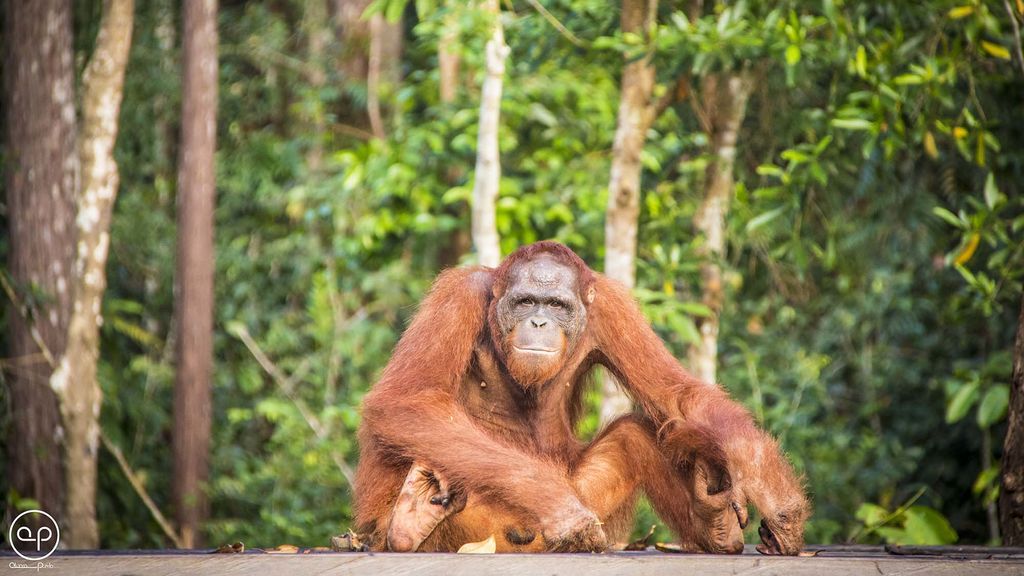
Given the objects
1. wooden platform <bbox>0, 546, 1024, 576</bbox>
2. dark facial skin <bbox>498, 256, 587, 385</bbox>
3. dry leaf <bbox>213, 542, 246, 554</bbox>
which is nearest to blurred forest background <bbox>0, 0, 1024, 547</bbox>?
wooden platform <bbox>0, 546, 1024, 576</bbox>

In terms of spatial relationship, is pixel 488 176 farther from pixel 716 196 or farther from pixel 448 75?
pixel 448 75

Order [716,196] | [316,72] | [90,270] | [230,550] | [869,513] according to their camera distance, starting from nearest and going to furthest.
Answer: [230,550]
[869,513]
[716,196]
[90,270]
[316,72]

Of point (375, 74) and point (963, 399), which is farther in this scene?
point (375, 74)

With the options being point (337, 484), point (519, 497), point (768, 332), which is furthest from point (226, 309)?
point (519, 497)

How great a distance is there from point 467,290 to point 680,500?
1.08 meters

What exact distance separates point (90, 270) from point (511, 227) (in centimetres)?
266

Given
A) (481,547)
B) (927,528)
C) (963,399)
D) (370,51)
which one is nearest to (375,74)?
(370,51)

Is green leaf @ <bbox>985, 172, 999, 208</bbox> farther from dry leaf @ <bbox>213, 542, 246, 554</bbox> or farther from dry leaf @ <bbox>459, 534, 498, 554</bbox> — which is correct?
dry leaf @ <bbox>213, 542, 246, 554</bbox>

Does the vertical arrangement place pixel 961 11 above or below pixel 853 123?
above

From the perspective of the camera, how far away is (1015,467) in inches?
168

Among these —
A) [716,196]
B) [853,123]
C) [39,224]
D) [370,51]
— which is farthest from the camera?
[370,51]

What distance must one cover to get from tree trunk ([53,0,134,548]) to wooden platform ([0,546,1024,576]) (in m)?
4.19

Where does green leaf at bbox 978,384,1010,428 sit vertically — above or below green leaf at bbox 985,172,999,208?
below

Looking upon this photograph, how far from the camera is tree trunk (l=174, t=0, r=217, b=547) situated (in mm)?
8820
